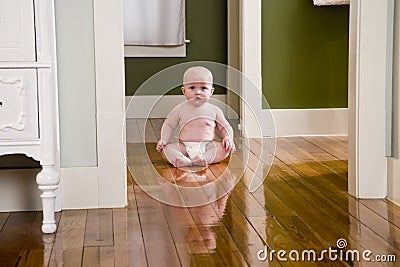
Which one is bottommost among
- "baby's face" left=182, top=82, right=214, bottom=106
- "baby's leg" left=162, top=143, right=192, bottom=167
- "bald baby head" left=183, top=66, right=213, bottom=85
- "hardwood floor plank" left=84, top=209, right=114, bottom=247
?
"hardwood floor plank" left=84, top=209, right=114, bottom=247

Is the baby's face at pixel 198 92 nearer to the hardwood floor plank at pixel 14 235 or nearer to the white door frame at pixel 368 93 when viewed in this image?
the white door frame at pixel 368 93

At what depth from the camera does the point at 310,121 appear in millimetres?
4340

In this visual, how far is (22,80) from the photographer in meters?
2.24

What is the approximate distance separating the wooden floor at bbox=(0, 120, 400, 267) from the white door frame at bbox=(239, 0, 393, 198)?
89 millimetres

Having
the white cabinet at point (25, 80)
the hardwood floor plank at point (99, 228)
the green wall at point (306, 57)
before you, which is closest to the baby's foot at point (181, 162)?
the hardwood floor plank at point (99, 228)

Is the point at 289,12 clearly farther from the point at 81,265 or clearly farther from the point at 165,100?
the point at 81,265

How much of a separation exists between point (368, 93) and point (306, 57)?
168cm

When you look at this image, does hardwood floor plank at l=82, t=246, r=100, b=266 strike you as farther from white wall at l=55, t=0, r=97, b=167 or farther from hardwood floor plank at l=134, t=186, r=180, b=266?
white wall at l=55, t=0, r=97, b=167

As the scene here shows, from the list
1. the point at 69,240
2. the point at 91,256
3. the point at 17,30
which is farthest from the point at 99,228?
the point at 17,30

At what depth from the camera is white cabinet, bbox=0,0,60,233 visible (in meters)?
2.24

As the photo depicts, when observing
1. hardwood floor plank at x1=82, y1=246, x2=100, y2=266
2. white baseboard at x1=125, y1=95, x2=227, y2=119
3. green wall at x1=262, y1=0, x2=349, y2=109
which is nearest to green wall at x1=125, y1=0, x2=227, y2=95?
white baseboard at x1=125, y1=95, x2=227, y2=119

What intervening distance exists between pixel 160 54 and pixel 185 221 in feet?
9.98

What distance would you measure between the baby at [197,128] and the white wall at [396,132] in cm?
93

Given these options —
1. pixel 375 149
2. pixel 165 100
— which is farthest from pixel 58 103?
pixel 165 100
